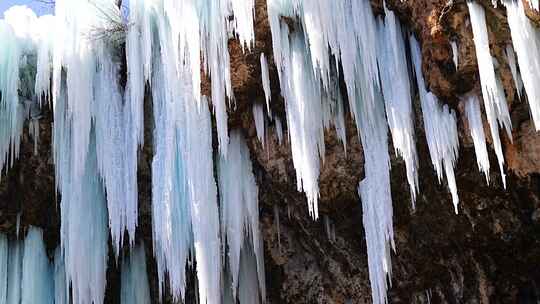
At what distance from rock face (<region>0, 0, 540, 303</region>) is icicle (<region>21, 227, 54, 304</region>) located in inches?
5.9

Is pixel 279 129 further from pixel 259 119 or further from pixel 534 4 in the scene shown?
pixel 534 4

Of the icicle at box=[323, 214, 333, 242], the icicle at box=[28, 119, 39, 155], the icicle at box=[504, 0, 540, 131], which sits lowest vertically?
the icicle at box=[323, 214, 333, 242]

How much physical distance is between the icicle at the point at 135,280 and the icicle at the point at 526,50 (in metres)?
4.53

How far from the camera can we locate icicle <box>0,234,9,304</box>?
27.0 ft

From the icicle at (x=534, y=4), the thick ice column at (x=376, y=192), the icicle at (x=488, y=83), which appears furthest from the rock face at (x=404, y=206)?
the icicle at (x=534, y=4)

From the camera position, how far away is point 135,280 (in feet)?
28.3

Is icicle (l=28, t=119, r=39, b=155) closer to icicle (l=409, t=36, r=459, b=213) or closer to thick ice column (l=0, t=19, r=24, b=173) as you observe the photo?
thick ice column (l=0, t=19, r=24, b=173)

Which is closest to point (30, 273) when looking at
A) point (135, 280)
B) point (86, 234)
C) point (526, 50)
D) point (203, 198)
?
point (86, 234)

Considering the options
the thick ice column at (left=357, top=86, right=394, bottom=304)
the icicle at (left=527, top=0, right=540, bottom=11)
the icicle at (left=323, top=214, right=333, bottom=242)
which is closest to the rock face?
the icicle at (left=323, top=214, right=333, bottom=242)

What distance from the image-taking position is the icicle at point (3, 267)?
823 centimetres

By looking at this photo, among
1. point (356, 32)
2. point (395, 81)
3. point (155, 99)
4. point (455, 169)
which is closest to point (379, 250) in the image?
point (455, 169)

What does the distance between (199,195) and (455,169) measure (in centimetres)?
236

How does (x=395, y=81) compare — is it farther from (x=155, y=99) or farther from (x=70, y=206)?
(x=70, y=206)

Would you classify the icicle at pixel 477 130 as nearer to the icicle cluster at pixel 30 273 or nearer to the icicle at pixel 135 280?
the icicle at pixel 135 280
